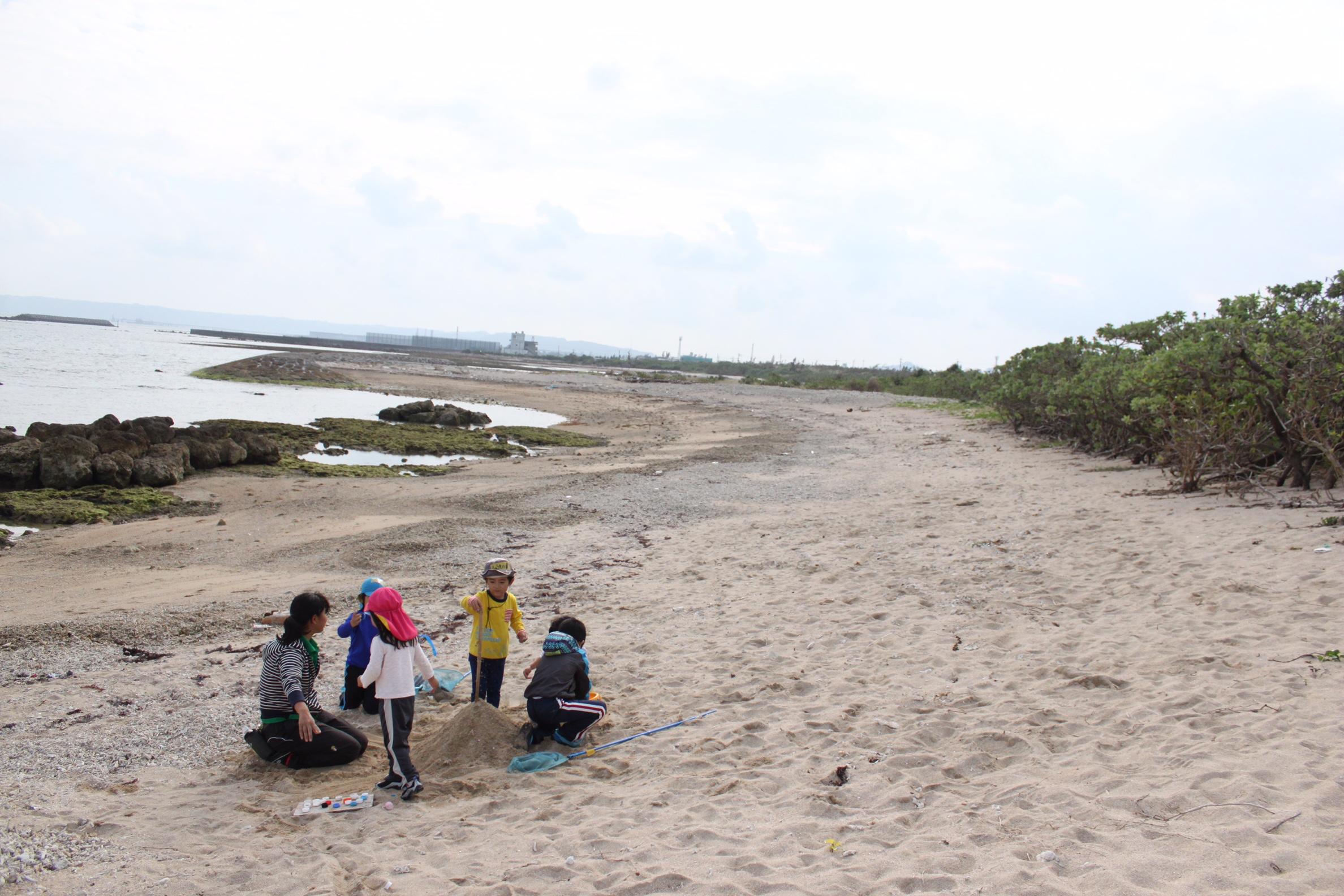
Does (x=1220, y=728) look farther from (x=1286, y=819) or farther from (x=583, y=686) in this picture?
(x=583, y=686)

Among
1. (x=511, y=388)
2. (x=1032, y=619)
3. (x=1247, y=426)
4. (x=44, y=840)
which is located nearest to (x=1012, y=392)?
(x=1247, y=426)

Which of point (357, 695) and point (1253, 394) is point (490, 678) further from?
point (1253, 394)

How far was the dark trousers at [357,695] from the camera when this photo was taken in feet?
20.2

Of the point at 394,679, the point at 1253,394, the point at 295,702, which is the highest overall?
the point at 1253,394

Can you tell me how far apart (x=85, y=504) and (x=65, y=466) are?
1.78 metres

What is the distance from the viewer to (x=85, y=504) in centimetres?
1396

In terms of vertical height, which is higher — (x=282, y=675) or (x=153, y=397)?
(x=282, y=675)

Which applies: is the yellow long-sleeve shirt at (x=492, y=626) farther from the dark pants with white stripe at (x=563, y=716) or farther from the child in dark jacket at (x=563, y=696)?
the dark pants with white stripe at (x=563, y=716)

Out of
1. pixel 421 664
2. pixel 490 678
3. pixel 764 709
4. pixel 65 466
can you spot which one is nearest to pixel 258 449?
pixel 65 466

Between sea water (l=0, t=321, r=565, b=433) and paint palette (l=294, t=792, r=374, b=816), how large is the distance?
24897mm

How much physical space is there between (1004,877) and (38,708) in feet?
21.1

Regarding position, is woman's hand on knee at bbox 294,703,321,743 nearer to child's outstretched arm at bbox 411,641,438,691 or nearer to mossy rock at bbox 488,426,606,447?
child's outstretched arm at bbox 411,641,438,691

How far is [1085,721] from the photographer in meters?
5.16

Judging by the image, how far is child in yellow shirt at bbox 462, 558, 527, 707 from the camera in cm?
575
